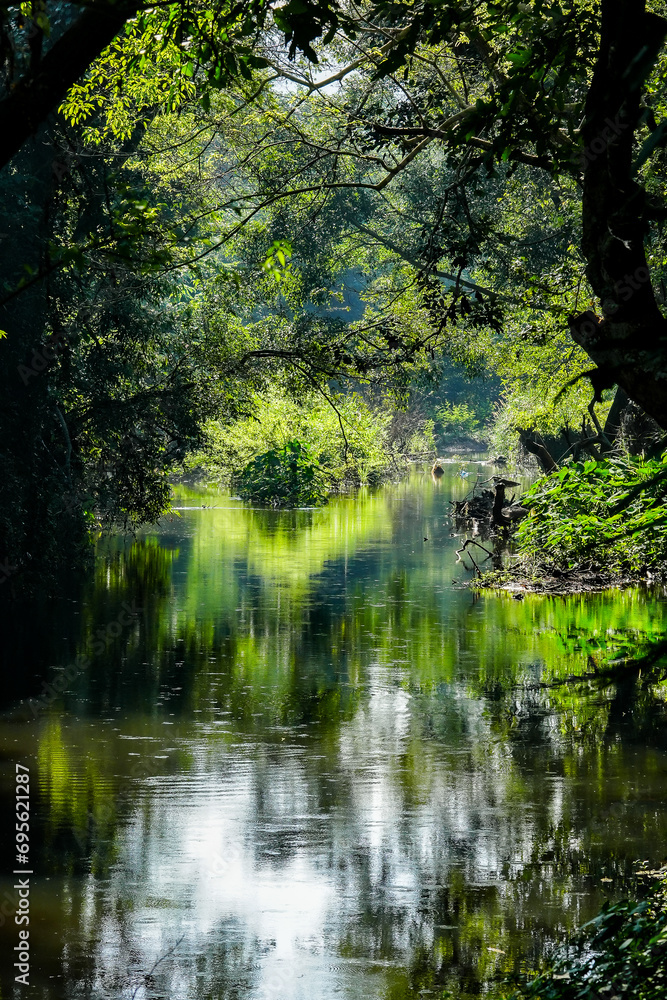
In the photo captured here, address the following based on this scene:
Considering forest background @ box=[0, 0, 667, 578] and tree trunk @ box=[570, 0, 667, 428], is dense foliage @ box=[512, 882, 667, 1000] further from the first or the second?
tree trunk @ box=[570, 0, 667, 428]

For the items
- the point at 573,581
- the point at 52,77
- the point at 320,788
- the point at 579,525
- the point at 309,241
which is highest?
the point at 309,241

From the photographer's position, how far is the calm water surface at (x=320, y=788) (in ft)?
17.7

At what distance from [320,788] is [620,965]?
4.19 m

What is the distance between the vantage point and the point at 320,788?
7.88m

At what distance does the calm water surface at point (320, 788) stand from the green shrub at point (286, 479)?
1479 cm

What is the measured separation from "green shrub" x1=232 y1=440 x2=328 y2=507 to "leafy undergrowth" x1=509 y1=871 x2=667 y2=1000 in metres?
25.9

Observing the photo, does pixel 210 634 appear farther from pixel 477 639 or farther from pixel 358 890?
pixel 358 890

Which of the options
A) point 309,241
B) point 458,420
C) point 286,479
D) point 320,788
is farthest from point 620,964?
point 458,420

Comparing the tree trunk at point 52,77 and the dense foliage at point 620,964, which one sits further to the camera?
the dense foliage at point 620,964

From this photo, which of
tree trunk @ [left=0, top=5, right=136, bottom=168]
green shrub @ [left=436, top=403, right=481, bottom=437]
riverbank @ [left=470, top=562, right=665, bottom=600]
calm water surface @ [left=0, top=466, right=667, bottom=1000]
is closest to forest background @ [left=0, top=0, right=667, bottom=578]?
tree trunk @ [left=0, top=5, right=136, bottom=168]

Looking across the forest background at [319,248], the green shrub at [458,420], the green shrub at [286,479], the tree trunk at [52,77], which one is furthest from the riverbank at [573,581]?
the green shrub at [458,420]

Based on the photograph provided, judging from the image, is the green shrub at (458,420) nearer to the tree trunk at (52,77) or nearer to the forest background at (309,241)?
the forest background at (309,241)

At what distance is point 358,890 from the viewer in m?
6.11

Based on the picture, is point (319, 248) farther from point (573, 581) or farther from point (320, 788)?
point (320, 788)
